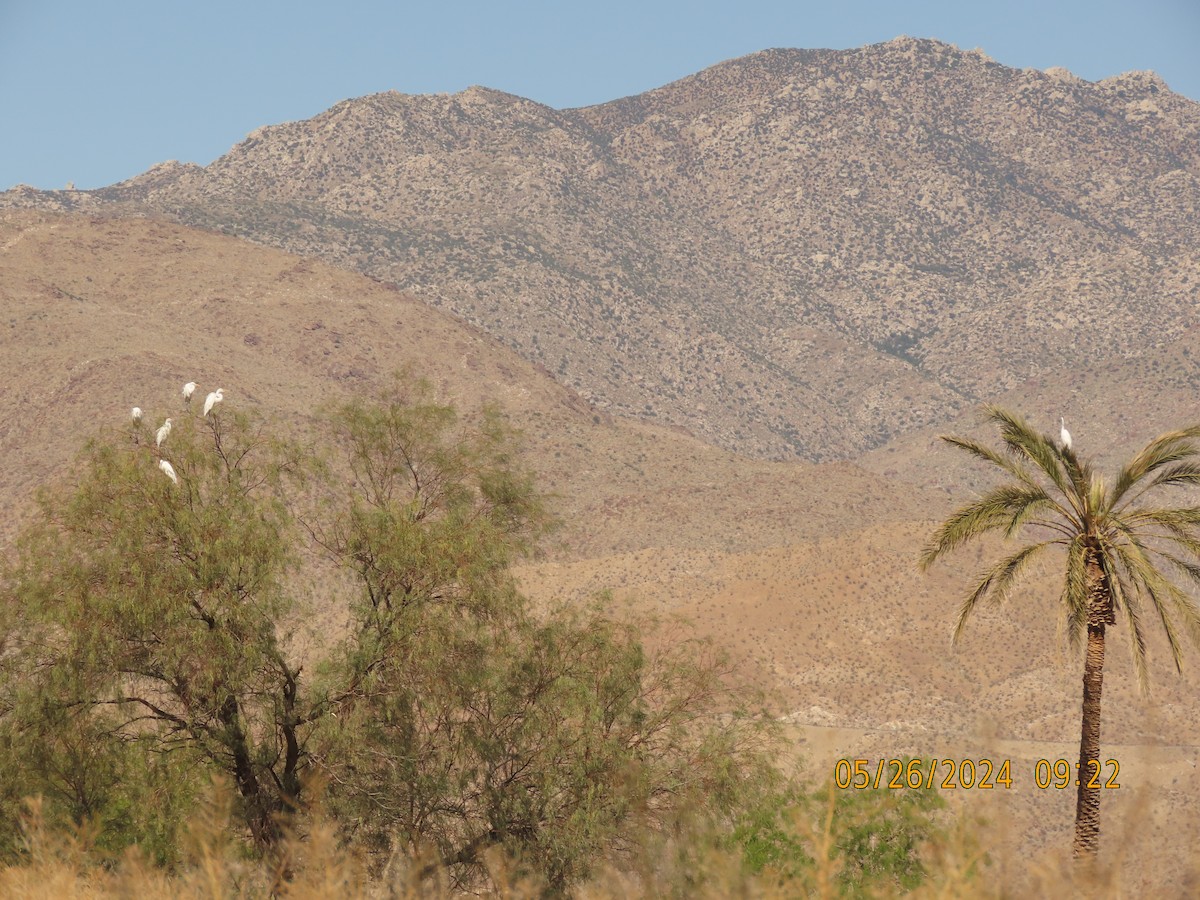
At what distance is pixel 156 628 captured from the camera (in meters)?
19.9

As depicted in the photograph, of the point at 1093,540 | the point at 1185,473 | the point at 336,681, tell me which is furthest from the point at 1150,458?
the point at 336,681

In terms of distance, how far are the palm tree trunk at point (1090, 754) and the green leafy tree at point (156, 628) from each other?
11843 millimetres

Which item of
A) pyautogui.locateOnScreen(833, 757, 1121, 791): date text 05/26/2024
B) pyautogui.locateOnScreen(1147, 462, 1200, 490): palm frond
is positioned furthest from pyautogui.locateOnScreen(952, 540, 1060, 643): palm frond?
pyautogui.locateOnScreen(833, 757, 1121, 791): date text 05/26/2024

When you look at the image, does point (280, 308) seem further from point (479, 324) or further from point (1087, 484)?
point (1087, 484)

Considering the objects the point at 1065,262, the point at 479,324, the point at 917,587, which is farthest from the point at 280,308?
the point at 1065,262

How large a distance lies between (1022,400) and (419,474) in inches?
5161

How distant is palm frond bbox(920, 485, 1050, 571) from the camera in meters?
19.3

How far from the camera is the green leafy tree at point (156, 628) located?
19.7m

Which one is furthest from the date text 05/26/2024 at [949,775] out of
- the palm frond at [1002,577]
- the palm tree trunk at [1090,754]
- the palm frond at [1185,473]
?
the palm frond at [1185,473]

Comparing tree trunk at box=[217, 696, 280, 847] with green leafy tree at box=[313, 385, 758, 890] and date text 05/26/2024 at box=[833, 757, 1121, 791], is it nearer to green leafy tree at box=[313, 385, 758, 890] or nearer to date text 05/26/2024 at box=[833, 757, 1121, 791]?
green leafy tree at box=[313, 385, 758, 890]

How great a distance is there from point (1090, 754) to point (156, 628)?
13759 millimetres

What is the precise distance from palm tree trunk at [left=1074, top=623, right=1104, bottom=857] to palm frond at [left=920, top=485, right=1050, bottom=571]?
1.96 metres

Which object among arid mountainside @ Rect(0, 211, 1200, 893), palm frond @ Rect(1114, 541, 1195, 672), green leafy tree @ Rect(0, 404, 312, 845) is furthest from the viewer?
arid mountainside @ Rect(0, 211, 1200, 893)

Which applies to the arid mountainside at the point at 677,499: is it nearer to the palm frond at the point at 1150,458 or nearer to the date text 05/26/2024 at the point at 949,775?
the date text 05/26/2024 at the point at 949,775
